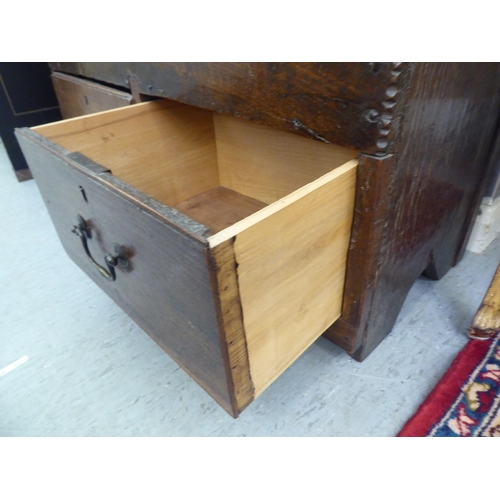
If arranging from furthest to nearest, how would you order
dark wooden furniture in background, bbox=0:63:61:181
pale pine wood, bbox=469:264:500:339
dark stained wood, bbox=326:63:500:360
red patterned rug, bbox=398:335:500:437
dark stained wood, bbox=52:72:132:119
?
dark wooden furniture in background, bbox=0:63:61:181
dark stained wood, bbox=52:72:132:119
pale pine wood, bbox=469:264:500:339
red patterned rug, bbox=398:335:500:437
dark stained wood, bbox=326:63:500:360

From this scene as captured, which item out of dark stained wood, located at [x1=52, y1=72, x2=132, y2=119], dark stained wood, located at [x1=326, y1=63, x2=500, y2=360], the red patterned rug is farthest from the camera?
dark stained wood, located at [x1=52, y1=72, x2=132, y2=119]

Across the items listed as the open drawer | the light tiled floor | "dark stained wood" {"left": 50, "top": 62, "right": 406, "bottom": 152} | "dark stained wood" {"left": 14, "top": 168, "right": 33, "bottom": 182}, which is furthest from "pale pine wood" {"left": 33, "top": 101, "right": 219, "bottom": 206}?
"dark stained wood" {"left": 14, "top": 168, "right": 33, "bottom": 182}

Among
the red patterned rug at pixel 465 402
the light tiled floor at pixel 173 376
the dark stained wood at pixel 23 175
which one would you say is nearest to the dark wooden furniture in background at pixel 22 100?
the dark stained wood at pixel 23 175

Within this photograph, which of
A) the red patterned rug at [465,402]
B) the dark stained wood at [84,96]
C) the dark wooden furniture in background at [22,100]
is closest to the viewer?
the red patterned rug at [465,402]

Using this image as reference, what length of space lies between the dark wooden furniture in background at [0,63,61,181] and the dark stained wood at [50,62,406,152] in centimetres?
93

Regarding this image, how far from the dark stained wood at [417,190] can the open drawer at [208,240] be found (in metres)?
0.03

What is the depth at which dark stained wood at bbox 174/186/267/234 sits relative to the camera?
74 cm

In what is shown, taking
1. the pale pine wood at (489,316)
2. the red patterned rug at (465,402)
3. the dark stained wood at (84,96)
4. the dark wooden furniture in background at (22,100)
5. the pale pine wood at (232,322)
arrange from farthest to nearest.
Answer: the dark wooden furniture in background at (22,100)
the dark stained wood at (84,96)
the pale pine wood at (489,316)
the red patterned rug at (465,402)
the pale pine wood at (232,322)

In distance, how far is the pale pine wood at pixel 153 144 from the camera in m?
0.60

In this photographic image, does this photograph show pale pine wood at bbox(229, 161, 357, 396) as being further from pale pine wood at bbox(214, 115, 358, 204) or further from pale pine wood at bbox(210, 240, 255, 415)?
pale pine wood at bbox(214, 115, 358, 204)

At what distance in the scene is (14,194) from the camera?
50.0 inches

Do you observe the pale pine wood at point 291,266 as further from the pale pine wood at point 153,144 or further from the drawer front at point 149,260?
the pale pine wood at point 153,144

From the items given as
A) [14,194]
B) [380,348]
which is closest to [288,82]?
[380,348]

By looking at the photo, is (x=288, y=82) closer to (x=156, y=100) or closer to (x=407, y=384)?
(x=156, y=100)
